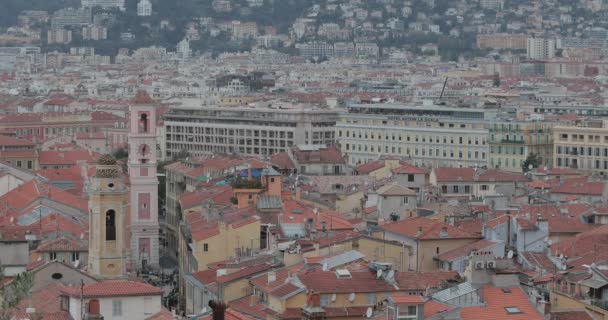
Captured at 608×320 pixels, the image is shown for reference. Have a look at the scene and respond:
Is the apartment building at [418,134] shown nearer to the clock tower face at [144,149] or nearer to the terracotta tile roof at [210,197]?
the clock tower face at [144,149]

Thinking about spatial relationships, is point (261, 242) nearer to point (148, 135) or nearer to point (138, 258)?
point (138, 258)

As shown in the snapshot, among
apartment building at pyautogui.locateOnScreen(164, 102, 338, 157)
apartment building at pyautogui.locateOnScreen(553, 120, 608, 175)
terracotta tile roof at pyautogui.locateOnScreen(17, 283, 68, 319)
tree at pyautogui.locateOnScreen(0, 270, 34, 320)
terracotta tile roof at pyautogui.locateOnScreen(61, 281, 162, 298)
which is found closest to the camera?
→ tree at pyautogui.locateOnScreen(0, 270, 34, 320)

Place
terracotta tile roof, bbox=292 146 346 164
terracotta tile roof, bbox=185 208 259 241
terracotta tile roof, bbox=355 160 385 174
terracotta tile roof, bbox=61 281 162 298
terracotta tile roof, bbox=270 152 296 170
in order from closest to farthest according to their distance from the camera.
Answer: terracotta tile roof, bbox=61 281 162 298 < terracotta tile roof, bbox=185 208 259 241 < terracotta tile roof, bbox=355 160 385 174 < terracotta tile roof, bbox=270 152 296 170 < terracotta tile roof, bbox=292 146 346 164

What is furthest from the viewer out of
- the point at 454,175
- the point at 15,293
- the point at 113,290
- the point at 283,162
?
the point at 283,162

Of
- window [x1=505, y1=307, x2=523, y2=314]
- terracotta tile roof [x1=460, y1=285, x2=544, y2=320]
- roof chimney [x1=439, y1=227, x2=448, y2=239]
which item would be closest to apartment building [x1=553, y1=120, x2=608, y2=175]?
roof chimney [x1=439, y1=227, x2=448, y2=239]

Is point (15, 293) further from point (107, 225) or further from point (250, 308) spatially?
point (107, 225)

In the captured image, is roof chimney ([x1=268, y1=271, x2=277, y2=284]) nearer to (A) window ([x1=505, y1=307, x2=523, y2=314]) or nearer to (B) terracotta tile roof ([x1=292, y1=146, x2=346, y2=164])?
(A) window ([x1=505, y1=307, x2=523, y2=314])

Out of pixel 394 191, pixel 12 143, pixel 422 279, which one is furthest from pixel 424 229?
pixel 12 143
